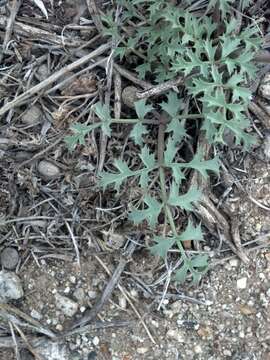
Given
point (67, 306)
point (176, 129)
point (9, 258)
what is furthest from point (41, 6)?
point (67, 306)

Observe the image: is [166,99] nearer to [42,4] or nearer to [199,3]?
[199,3]

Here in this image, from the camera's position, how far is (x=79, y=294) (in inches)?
112

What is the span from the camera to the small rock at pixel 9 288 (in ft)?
9.34

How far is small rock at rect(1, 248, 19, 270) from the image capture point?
2.87m

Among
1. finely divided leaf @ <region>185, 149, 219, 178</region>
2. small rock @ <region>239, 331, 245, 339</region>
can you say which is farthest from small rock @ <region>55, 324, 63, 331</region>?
finely divided leaf @ <region>185, 149, 219, 178</region>

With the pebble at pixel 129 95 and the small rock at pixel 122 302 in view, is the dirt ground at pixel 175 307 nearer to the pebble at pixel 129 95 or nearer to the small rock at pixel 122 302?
the small rock at pixel 122 302

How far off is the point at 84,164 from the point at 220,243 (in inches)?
28.5

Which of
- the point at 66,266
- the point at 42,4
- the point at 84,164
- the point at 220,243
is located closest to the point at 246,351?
the point at 220,243

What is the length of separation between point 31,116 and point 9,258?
2.21ft

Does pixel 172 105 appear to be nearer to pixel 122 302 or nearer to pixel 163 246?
pixel 163 246

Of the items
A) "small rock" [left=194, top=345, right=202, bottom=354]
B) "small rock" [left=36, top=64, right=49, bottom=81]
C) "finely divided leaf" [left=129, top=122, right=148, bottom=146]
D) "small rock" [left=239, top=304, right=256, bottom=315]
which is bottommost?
"small rock" [left=194, top=345, right=202, bottom=354]

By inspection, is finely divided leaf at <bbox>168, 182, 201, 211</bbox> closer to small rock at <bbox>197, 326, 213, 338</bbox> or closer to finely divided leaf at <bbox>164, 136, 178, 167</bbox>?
finely divided leaf at <bbox>164, 136, 178, 167</bbox>

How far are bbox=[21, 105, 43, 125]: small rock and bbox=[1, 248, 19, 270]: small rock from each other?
61 cm

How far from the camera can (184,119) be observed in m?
2.77
